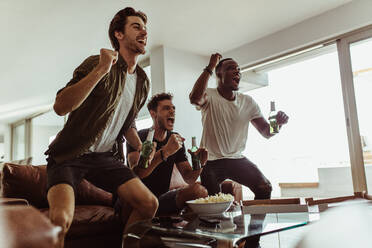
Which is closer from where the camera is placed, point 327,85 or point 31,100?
point 327,85

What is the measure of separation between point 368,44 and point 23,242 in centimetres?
427

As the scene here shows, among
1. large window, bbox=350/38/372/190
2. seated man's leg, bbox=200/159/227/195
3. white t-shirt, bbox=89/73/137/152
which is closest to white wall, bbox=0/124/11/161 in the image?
seated man's leg, bbox=200/159/227/195

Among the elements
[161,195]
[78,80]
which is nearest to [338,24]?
[161,195]

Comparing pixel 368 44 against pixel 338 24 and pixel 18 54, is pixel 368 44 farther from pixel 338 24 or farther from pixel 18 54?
pixel 18 54

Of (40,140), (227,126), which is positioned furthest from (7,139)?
(227,126)

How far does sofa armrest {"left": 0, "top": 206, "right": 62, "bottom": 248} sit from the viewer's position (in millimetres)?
295

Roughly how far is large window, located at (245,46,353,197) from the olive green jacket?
311 centimetres

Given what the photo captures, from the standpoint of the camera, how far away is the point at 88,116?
69.0 inches

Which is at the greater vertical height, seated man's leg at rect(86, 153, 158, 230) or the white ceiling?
the white ceiling

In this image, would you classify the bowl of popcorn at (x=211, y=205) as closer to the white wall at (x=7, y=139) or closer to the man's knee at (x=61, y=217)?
the man's knee at (x=61, y=217)

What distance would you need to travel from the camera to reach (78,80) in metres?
1.68

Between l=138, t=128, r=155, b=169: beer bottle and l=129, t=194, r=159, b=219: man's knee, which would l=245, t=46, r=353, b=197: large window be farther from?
l=129, t=194, r=159, b=219: man's knee

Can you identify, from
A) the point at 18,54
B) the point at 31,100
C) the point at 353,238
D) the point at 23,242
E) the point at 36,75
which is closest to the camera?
the point at 23,242

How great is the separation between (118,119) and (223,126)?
106 cm
